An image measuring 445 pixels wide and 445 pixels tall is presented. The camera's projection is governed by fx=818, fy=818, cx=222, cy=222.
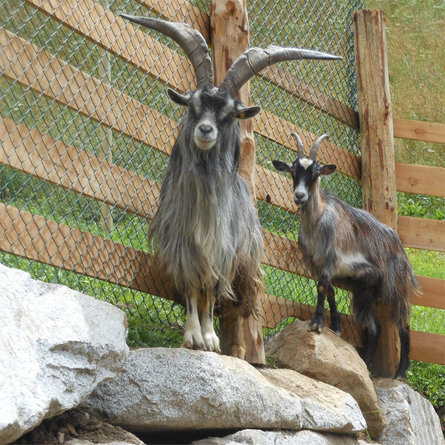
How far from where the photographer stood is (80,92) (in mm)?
5164

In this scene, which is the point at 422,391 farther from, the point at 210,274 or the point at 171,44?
the point at 171,44

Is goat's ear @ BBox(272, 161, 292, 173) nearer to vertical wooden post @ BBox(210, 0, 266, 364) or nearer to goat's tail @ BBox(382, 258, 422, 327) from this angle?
vertical wooden post @ BBox(210, 0, 266, 364)

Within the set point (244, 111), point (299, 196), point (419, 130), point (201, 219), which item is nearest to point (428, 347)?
point (419, 130)

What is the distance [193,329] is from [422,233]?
3134 millimetres

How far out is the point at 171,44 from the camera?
24.5 ft

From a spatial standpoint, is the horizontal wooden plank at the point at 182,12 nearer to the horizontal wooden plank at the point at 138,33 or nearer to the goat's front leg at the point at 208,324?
the horizontal wooden plank at the point at 138,33

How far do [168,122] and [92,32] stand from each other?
2.85 feet

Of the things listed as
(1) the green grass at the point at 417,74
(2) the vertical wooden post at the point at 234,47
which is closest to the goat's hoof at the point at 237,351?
(2) the vertical wooden post at the point at 234,47

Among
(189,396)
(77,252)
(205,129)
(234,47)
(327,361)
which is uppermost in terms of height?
(234,47)

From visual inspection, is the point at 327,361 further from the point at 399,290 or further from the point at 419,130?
the point at 419,130

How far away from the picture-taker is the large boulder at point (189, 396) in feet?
14.2

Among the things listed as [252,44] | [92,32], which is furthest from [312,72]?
[92,32]

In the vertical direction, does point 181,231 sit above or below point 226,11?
below

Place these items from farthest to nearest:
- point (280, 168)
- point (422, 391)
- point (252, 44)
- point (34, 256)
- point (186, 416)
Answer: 1. point (252, 44)
2. point (422, 391)
3. point (280, 168)
4. point (34, 256)
5. point (186, 416)
